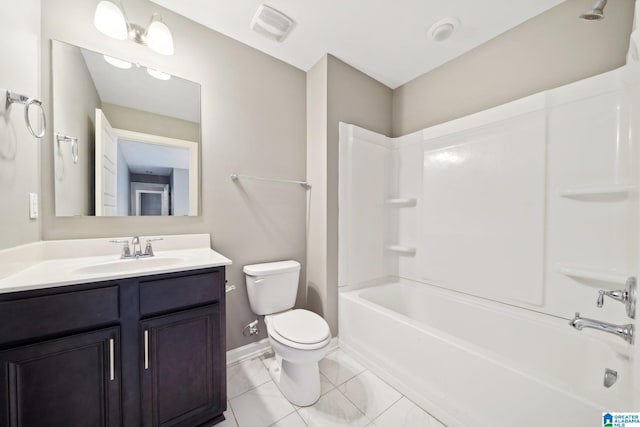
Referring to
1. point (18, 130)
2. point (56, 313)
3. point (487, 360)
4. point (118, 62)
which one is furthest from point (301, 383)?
point (118, 62)

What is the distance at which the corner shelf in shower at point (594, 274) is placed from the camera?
47.8 inches

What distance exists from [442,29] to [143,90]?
2.00 metres

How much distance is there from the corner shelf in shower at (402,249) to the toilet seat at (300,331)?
103 centimetres

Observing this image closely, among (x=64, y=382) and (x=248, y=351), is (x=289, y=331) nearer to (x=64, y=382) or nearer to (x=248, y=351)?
(x=248, y=351)

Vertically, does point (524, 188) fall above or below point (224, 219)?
A: above

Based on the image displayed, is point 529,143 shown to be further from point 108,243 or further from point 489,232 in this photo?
point 108,243

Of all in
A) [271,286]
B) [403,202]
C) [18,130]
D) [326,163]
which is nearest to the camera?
[18,130]

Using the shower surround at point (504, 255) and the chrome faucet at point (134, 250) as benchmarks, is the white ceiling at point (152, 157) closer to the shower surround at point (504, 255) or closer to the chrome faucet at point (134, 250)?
the chrome faucet at point (134, 250)

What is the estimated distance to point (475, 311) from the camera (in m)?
1.73

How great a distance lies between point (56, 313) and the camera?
84cm

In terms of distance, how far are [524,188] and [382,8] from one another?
148cm

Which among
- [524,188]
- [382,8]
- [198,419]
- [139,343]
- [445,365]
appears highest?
[382,8]

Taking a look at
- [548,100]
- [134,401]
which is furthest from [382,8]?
[134,401]
